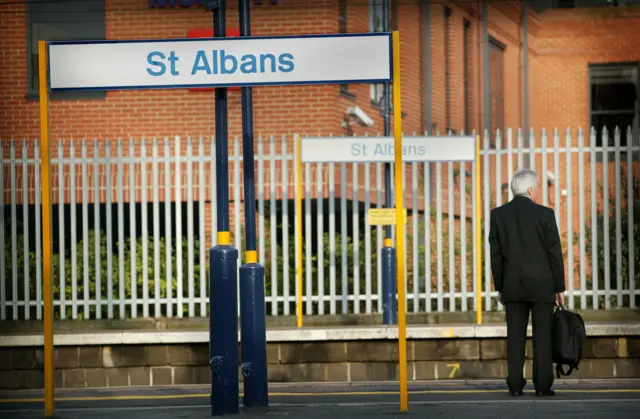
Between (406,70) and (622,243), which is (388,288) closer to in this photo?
(622,243)

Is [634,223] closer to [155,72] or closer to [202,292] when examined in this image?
[202,292]

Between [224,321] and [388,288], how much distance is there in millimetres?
4895

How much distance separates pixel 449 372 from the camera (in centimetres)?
1278

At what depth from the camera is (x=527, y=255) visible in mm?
9953

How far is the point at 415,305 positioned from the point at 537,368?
12.2ft

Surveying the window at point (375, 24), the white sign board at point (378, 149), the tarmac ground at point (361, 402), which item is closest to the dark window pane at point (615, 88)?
the window at point (375, 24)

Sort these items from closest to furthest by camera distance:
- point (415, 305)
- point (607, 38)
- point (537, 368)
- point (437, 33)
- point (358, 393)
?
1. point (537, 368)
2. point (358, 393)
3. point (415, 305)
4. point (437, 33)
5. point (607, 38)

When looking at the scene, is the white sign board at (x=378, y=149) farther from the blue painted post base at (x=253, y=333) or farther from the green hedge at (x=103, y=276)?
the blue painted post base at (x=253, y=333)

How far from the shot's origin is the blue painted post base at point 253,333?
30.2ft

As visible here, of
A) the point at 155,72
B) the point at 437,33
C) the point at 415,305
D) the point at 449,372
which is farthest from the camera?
the point at 437,33

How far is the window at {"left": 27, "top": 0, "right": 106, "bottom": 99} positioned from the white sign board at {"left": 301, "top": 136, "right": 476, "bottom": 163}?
17.4 feet

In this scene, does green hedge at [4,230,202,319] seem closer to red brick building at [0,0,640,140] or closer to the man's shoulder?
red brick building at [0,0,640,140]

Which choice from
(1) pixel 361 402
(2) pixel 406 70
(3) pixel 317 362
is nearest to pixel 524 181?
(1) pixel 361 402

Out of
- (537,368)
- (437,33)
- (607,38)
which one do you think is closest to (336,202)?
(537,368)
